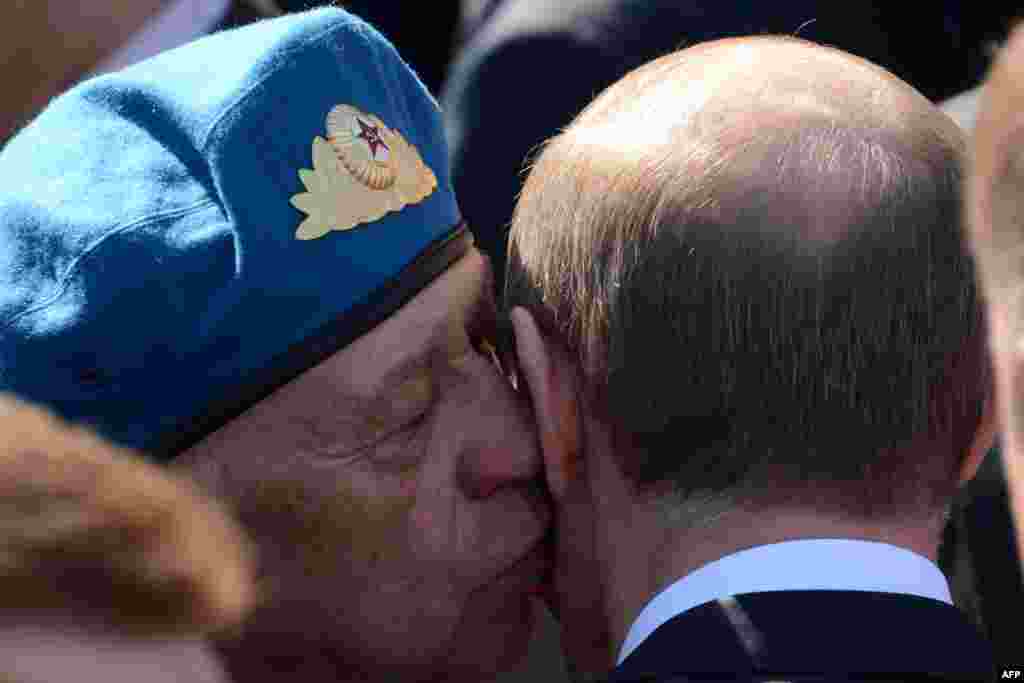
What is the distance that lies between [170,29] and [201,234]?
1700mm

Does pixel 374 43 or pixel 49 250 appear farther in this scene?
pixel 374 43

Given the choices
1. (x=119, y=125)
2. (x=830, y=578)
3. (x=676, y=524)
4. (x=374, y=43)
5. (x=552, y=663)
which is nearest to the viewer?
(x=830, y=578)

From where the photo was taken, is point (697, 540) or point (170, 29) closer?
point (697, 540)

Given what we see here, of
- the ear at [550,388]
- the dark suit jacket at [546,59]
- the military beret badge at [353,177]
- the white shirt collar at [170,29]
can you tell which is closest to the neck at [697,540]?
the ear at [550,388]

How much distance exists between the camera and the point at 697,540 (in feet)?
5.26

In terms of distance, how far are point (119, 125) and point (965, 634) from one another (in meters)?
1.03

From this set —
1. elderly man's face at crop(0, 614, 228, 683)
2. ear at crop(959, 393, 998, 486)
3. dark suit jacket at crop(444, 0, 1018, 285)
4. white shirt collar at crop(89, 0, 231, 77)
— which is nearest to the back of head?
ear at crop(959, 393, 998, 486)

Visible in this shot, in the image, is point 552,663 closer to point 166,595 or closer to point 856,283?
point 856,283

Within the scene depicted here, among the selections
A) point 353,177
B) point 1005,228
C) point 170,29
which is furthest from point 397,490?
point 170,29

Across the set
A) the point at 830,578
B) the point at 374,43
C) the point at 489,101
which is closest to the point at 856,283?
the point at 830,578

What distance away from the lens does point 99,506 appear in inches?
37.0

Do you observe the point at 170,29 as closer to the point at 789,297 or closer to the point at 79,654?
the point at 789,297

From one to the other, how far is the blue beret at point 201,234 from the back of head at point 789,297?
0.28m

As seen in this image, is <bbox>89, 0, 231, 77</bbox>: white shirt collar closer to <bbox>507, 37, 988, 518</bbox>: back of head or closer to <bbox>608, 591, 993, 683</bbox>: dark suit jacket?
<bbox>507, 37, 988, 518</bbox>: back of head
